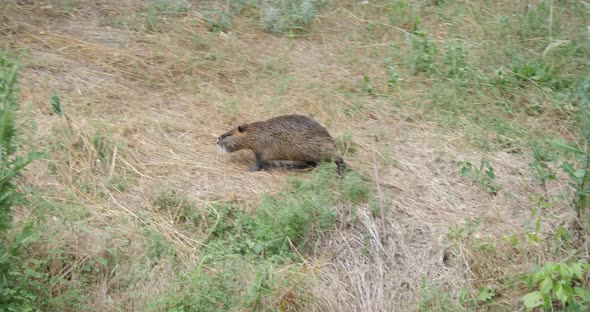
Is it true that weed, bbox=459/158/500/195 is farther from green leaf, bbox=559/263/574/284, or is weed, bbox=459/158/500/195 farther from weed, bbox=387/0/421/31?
weed, bbox=387/0/421/31

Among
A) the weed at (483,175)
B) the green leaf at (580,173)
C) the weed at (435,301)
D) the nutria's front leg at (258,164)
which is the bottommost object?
the weed at (435,301)

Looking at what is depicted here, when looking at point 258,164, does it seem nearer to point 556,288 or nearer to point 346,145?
point 346,145

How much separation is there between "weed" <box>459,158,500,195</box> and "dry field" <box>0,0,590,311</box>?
2cm

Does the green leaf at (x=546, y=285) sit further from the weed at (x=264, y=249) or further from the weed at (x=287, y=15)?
the weed at (x=287, y=15)

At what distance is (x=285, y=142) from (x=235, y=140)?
15.8 inches

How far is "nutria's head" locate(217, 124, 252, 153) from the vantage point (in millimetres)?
6594

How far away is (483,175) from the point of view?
6551mm

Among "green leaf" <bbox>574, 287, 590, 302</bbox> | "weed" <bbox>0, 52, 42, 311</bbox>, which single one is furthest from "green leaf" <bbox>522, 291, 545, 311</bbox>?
"weed" <bbox>0, 52, 42, 311</bbox>

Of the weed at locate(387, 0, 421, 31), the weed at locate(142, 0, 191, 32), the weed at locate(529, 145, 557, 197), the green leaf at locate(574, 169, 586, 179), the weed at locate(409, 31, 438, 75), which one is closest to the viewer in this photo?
the green leaf at locate(574, 169, 586, 179)

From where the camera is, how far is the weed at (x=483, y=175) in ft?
21.2

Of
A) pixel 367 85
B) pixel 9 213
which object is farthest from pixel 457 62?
pixel 9 213

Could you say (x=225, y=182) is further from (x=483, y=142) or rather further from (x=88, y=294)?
(x=483, y=142)

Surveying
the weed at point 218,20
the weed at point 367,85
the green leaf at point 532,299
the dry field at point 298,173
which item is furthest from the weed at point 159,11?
the green leaf at point 532,299

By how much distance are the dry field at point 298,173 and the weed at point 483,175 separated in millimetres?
18
